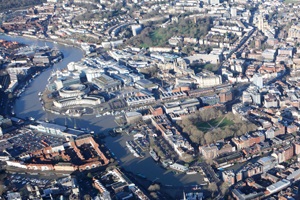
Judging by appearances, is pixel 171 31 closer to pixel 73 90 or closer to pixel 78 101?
pixel 73 90

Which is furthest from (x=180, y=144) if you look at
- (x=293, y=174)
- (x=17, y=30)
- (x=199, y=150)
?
(x=17, y=30)

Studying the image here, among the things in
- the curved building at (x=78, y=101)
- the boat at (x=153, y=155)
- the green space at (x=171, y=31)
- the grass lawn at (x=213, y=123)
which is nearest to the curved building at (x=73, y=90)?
the curved building at (x=78, y=101)

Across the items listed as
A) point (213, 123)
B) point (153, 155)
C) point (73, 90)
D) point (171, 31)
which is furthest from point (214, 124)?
point (171, 31)

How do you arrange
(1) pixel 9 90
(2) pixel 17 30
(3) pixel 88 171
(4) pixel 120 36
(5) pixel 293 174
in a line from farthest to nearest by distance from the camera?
(2) pixel 17 30 < (4) pixel 120 36 < (1) pixel 9 90 < (3) pixel 88 171 < (5) pixel 293 174

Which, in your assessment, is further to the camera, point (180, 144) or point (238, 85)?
point (238, 85)

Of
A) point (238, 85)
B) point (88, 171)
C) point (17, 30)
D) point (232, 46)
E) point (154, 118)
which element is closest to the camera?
point (88, 171)

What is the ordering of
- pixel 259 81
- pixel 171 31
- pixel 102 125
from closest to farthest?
pixel 102 125
pixel 259 81
pixel 171 31

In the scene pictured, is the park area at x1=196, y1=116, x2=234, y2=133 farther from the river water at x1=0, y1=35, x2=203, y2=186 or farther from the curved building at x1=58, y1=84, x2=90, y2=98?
the curved building at x1=58, y1=84, x2=90, y2=98

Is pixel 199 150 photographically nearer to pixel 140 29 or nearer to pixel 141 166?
pixel 141 166

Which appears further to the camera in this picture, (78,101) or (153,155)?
(78,101)
